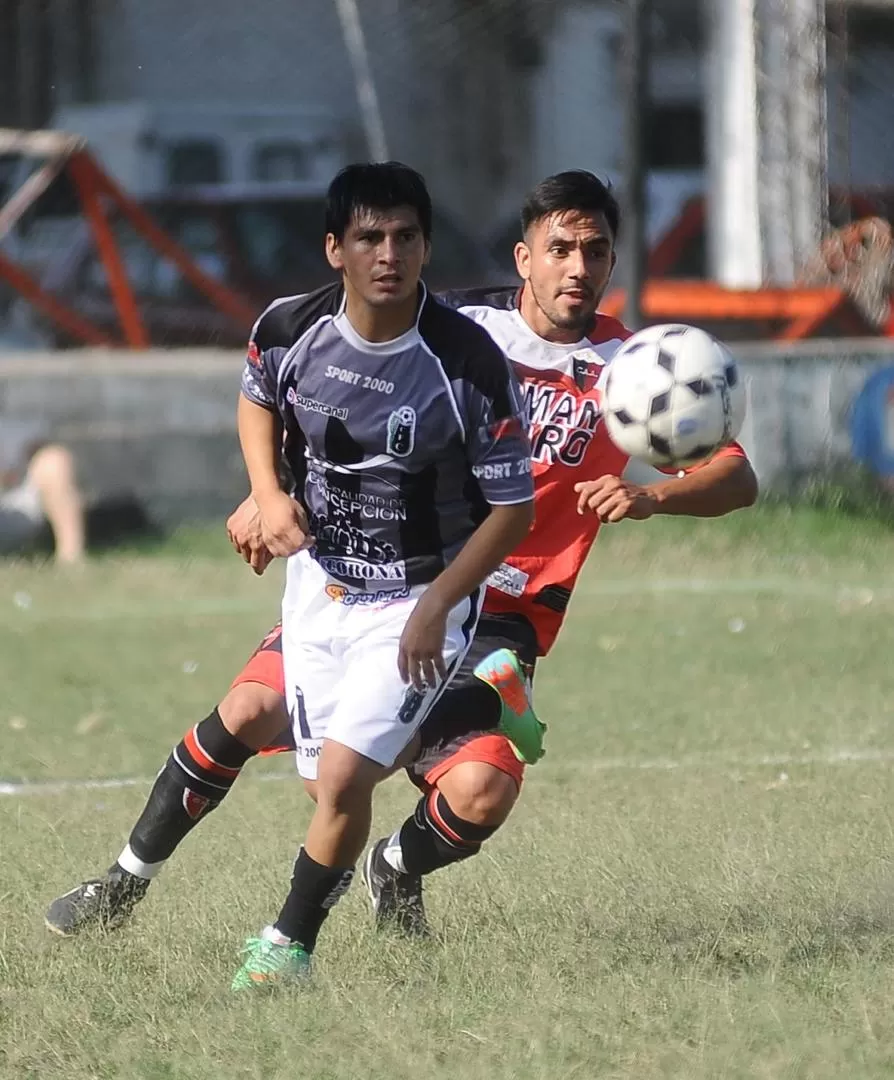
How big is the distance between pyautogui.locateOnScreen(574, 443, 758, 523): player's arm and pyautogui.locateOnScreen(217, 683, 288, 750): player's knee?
0.82 meters

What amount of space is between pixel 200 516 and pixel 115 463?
Result: 22.9 inches

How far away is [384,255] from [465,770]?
114 centimetres

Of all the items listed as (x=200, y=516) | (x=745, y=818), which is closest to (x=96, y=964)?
(x=745, y=818)

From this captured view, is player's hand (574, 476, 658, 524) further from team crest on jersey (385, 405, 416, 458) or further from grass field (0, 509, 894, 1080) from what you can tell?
grass field (0, 509, 894, 1080)

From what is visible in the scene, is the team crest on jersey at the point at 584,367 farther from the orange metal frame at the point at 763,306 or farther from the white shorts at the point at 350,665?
the orange metal frame at the point at 763,306

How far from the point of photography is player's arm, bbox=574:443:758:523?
433cm

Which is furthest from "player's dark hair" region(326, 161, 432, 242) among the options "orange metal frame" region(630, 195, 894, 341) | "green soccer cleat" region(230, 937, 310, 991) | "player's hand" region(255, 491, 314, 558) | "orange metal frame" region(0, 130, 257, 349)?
"orange metal frame" region(0, 130, 257, 349)

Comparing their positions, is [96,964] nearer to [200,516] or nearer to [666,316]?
[200,516]

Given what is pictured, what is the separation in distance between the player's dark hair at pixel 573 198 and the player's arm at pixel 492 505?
75 cm

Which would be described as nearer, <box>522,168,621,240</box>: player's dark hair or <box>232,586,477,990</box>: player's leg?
<box>232,586,477,990</box>: player's leg

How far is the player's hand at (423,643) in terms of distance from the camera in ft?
13.6

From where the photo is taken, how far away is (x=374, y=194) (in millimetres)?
4141

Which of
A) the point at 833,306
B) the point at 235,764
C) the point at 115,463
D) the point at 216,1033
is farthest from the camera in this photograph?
the point at 833,306

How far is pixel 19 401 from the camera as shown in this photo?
11891 millimetres
